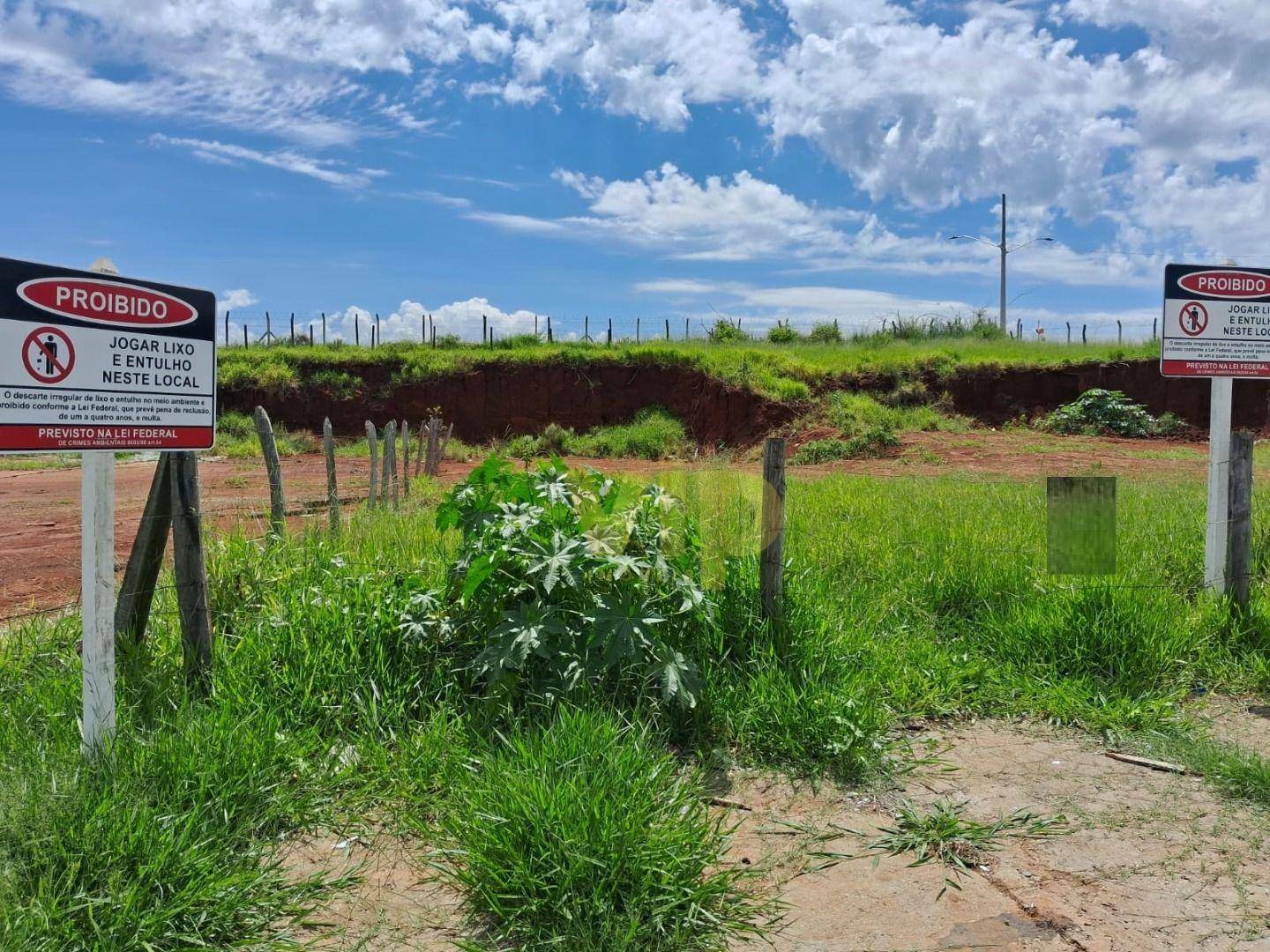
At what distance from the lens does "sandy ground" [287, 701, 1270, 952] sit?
10.1 ft

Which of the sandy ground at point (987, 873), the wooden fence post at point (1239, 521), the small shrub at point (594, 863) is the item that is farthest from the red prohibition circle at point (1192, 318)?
the small shrub at point (594, 863)

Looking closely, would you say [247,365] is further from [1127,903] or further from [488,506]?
[1127,903]

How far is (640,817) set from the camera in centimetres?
324

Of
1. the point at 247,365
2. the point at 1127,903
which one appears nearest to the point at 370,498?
the point at 1127,903

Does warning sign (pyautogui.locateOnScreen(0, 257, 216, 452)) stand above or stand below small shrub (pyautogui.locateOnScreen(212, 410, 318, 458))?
above

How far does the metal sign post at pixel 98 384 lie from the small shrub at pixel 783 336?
30851mm

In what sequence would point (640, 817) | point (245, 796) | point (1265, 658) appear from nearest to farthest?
point (640, 817), point (245, 796), point (1265, 658)

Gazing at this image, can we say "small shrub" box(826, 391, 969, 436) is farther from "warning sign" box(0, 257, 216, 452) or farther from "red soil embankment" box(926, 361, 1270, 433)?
"warning sign" box(0, 257, 216, 452)

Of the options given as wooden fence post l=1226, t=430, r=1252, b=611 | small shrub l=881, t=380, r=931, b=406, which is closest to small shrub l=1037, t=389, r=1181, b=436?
small shrub l=881, t=380, r=931, b=406

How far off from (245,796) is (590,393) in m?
27.2

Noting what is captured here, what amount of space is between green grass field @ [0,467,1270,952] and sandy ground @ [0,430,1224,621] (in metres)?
2.02

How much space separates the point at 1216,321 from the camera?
22.3 feet

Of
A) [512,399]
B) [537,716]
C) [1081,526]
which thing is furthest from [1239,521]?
[512,399]

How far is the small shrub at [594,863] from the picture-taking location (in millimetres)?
2939
